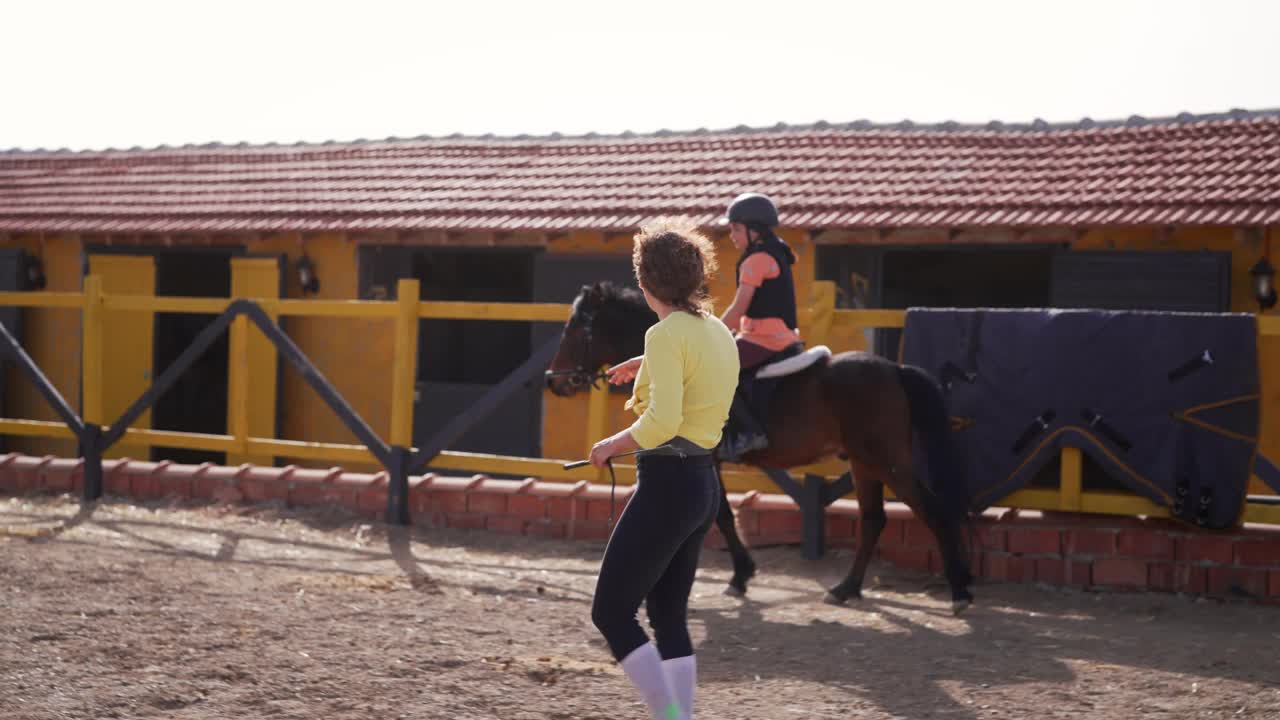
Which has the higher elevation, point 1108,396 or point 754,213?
point 754,213

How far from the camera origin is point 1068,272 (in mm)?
10828

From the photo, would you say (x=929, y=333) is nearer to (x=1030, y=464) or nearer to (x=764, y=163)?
(x=1030, y=464)

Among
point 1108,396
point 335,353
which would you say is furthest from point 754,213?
point 335,353

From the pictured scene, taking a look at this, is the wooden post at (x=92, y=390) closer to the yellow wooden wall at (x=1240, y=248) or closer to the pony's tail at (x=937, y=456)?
the pony's tail at (x=937, y=456)

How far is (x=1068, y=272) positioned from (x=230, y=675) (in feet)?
25.3

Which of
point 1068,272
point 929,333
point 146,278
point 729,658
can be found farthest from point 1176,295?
point 146,278

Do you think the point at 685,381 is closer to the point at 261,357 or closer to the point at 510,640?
the point at 510,640

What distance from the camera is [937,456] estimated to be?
23.1 ft

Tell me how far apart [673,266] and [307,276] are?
30.6 feet

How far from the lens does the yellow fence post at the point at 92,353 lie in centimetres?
993

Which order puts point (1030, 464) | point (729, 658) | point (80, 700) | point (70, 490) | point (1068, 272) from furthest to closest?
point (1068, 272) → point (70, 490) → point (1030, 464) → point (729, 658) → point (80, 700)

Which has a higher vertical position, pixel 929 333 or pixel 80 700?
pixel 929 333

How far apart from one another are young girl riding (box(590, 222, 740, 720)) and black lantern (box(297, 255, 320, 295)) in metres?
9.19

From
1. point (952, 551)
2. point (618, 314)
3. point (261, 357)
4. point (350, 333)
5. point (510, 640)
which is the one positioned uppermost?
point (618, 314)
